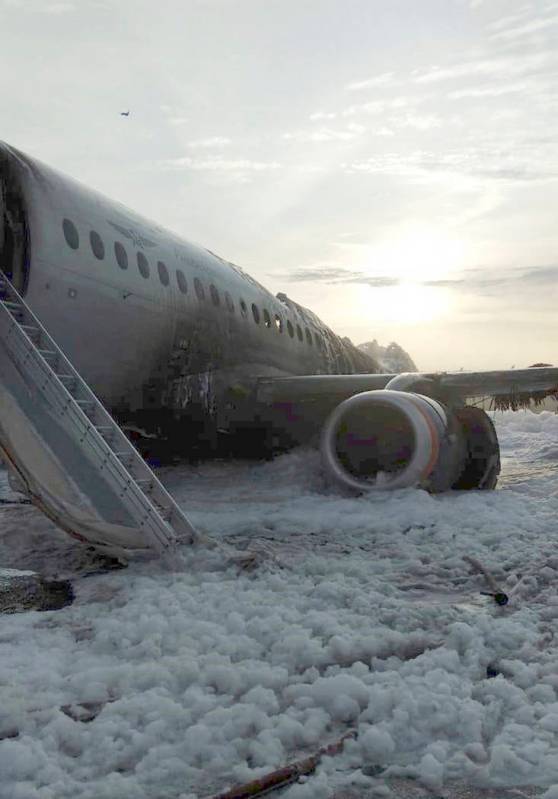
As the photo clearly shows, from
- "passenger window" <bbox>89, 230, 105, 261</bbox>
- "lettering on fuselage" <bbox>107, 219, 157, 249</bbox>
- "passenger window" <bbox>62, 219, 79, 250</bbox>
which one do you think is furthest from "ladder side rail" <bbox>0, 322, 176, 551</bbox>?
"lettering on fuselage" <bbox>107, 219, 157, 249</bbox>

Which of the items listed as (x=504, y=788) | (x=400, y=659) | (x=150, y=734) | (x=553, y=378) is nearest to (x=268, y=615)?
(x=400, y=659)

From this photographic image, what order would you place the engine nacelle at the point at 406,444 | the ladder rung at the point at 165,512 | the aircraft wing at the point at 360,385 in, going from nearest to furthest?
the ladder rung at the point at 165,512 < the engine nacelle at the point at 406,444 < the aircraft wing at the point at 360,385

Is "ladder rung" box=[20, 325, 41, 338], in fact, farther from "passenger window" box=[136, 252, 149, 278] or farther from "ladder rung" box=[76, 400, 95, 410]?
"passenger window" box=[136, 252, 149, 278]

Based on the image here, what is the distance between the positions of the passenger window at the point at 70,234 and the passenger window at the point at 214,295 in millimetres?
3256

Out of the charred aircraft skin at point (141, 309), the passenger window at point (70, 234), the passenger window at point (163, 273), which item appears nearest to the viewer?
the charred aircraft skin at point (141, 309)

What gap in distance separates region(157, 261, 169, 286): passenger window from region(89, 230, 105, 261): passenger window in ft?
4.16

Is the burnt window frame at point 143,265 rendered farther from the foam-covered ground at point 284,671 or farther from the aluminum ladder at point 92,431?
the foam-covered ground at point 284,671

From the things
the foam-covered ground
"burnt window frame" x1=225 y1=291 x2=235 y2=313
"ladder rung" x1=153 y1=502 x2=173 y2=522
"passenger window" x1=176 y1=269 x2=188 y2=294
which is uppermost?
"passenger window" x1=176 y1=269 x2=188 y2=294

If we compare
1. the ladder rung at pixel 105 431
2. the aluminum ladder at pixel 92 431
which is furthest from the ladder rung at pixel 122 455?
the ladder rung at pixel 105 431

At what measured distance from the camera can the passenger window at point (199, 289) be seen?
11.0m

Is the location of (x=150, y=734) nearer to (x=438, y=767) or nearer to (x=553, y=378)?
(x=438, y=767)

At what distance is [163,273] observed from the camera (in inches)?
401

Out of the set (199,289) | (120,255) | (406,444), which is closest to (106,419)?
(120,255)

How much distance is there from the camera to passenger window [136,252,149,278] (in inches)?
379
